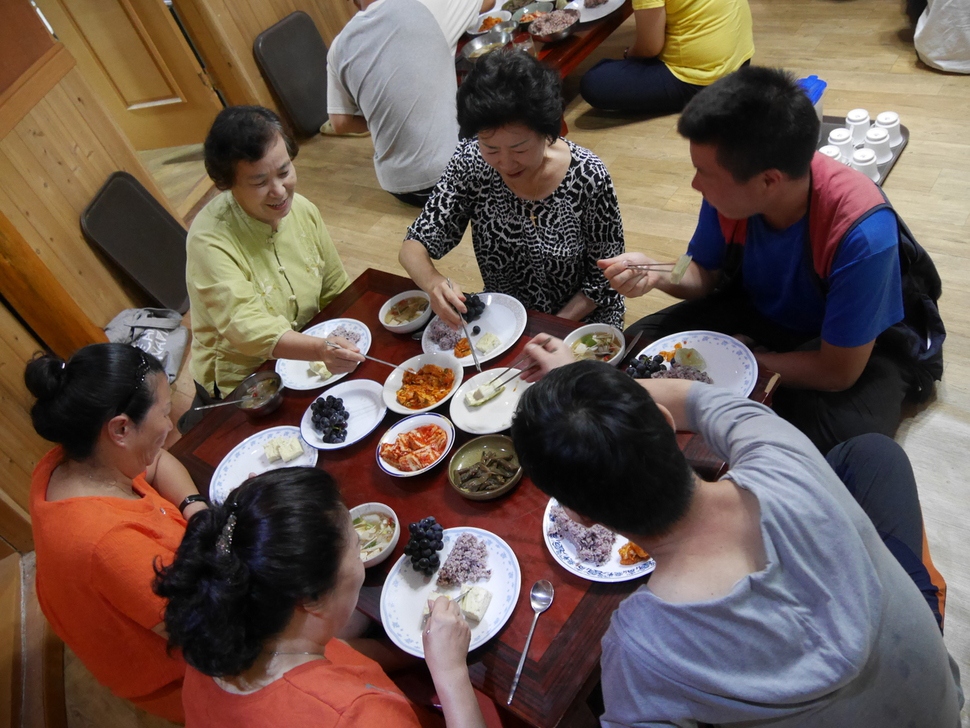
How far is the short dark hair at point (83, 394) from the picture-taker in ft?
5.29

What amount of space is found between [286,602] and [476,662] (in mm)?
419

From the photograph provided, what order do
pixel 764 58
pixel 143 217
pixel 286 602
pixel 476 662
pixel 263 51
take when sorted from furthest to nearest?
pixel 263 51 → pixel 764 58 → pixel 143 217 → pixel 476 662 → pixel 286 602

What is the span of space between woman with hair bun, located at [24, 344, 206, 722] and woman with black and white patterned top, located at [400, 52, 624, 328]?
914 millimetres

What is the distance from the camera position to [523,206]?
2205 mm

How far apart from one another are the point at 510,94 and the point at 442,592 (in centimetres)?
136

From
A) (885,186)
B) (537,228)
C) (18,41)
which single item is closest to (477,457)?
(537,228)

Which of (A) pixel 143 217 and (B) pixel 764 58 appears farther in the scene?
(B) pixel 764 58

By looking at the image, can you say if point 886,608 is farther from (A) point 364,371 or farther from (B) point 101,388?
(B) point 101,388

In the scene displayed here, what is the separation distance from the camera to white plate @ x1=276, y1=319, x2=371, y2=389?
6.74 feet

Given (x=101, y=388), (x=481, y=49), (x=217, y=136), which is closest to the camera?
(x=101, y=388)

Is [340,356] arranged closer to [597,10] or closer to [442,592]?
[442,592]

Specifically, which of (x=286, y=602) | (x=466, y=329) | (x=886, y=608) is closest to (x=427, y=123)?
(x=466, y=329)

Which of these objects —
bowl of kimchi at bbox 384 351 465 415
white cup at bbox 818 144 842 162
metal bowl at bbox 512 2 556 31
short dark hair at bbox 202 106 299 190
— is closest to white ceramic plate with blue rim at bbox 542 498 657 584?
bowl of kimchi at bbox 384 351 465 415

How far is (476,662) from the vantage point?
53.0 inches
